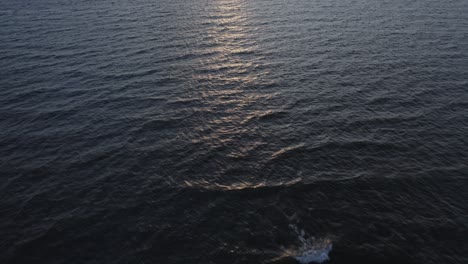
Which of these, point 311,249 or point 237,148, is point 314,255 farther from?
point 237,148

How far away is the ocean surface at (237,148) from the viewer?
25.4 meters

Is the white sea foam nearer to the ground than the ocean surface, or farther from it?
nearer to the ground

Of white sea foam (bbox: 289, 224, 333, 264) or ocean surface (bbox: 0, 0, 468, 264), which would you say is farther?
ocean surface (bbox: 0, 0, 468, 264)

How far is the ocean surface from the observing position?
25.4 metres

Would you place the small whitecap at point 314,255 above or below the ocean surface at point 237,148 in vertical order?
below

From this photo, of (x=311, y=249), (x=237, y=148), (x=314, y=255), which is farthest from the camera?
(x=237, y=148)

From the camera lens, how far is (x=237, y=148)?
36.5 metres

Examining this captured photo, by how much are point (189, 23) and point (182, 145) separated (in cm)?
6219

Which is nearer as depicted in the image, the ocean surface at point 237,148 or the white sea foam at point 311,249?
the white sea foam at point 311,249

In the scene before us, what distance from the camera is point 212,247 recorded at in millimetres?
24734

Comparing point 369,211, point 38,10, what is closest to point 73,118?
point 369,211

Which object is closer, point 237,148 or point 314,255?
point 314,255

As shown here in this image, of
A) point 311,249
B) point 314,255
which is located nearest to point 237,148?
point 311,249

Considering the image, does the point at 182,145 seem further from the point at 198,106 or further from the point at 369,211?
the point at 369,211
